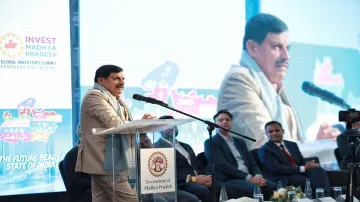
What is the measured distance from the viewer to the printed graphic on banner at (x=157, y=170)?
3.42m

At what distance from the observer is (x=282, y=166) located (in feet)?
20.1

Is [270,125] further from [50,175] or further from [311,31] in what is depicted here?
[50,175]

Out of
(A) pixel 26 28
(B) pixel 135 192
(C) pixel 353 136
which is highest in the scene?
(A) pixel 26 28

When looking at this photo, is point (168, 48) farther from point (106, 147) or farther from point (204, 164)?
point (106, 147)

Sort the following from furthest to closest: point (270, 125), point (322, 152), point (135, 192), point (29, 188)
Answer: point (322, 152) → point (270, 125) → point (29, 188) → point (135, 192)

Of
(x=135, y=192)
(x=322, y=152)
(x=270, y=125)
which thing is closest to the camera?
(x=135, y=192)

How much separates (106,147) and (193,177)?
6.58 feet

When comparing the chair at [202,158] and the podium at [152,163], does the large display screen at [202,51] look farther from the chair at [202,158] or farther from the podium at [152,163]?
the podium at [152,163]

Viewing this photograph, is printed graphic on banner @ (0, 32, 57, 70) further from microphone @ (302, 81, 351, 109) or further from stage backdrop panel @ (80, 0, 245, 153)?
microphone @ (302, 81, 351, 109)

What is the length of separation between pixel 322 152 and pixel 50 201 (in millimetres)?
3308

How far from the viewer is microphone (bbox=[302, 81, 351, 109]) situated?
7118 mm

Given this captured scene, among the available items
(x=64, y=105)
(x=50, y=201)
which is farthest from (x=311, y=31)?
(x=50, y=201)

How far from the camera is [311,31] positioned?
7.22 metres

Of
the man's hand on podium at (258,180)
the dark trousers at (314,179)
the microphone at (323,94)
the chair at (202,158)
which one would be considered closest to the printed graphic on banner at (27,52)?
the chair at (202,158)
